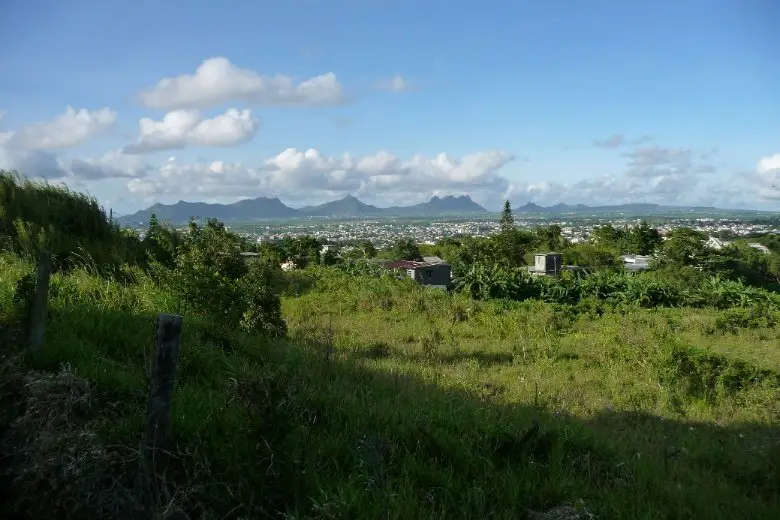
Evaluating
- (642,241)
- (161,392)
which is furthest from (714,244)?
(161,392)

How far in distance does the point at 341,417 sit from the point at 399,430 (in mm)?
423

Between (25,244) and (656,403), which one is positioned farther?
(25,244)

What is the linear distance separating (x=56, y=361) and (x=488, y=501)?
321cm

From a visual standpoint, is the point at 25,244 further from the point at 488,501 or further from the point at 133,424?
the point at 488,501

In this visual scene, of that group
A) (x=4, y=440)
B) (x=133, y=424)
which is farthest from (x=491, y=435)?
(x=4, y=440)

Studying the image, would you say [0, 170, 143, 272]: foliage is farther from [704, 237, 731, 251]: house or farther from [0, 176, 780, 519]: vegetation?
[704, 237, 731, 251]: house

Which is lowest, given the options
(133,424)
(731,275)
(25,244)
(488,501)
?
(731,275)

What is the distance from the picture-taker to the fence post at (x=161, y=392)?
9.91ft

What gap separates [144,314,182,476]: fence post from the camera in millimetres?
3020

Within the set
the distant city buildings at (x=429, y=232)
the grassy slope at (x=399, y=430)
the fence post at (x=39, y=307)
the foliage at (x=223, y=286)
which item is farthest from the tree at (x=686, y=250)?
the fence post at (x=39, y=307)

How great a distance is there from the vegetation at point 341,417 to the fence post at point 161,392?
121 mm

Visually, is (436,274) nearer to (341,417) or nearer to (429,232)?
(341,417)

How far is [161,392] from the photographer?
3.04 m

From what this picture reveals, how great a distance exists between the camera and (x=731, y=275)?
110ft
